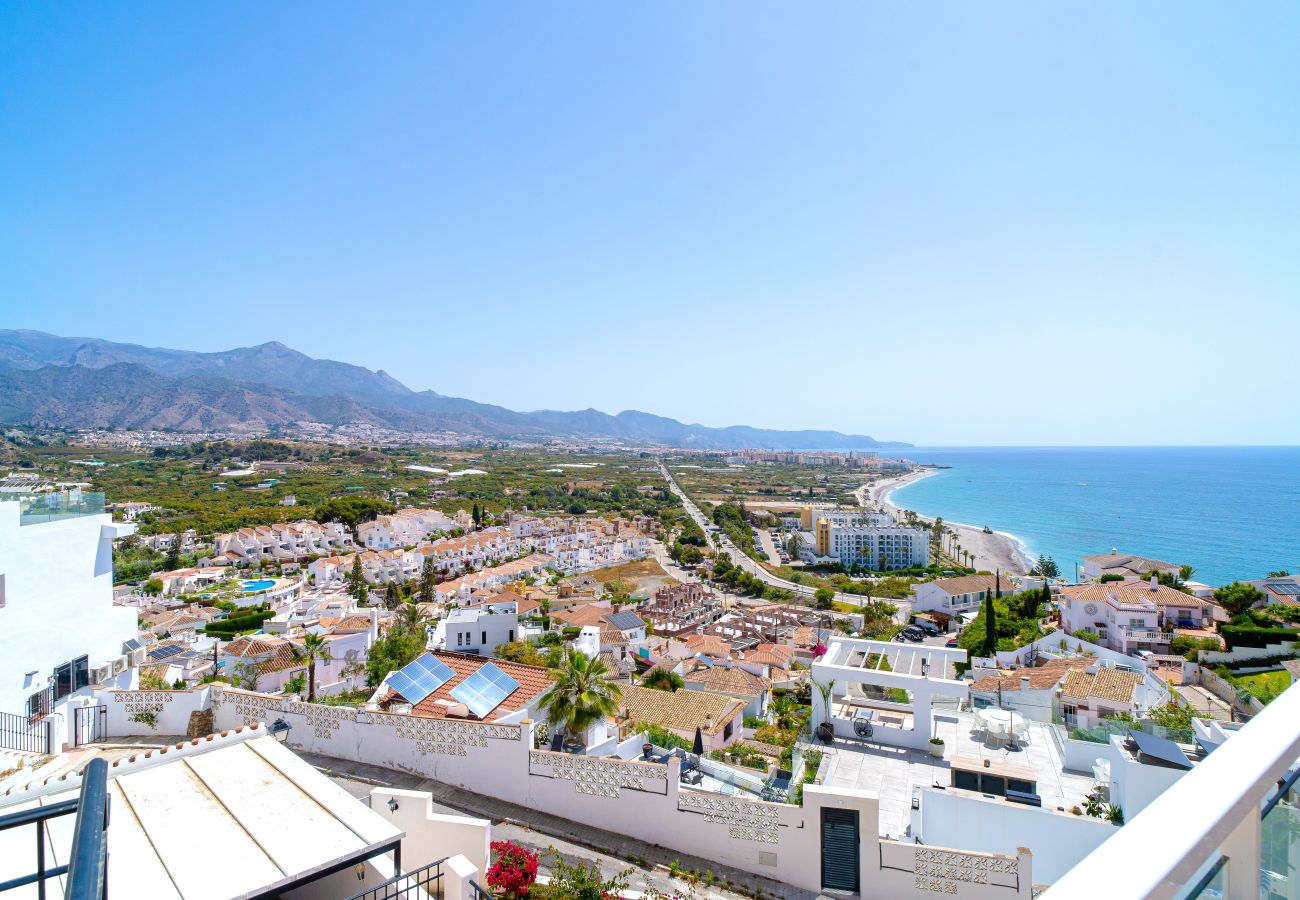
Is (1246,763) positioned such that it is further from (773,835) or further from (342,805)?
(773,835)

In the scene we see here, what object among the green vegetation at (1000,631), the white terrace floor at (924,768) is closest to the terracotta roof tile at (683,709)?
the white terrace floor at (924,768)

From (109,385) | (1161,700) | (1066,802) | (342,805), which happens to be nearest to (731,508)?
(1161,700)

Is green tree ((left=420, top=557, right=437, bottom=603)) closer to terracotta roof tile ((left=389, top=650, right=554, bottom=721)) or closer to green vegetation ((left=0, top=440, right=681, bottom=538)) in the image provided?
green vegetation ((left=0, top=440, right=681, bottom=538))

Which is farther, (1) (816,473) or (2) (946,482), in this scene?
(1) (816,473)

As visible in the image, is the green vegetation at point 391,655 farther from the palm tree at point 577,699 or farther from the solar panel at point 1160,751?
the solar panel at point 1160,751

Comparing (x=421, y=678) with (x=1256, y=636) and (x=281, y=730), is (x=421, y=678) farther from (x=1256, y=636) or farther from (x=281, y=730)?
(x=1256, y=636)

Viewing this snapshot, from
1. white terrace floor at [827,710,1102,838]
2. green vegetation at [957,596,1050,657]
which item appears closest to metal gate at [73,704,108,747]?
white terrace floor at [827,710,1102,838]
